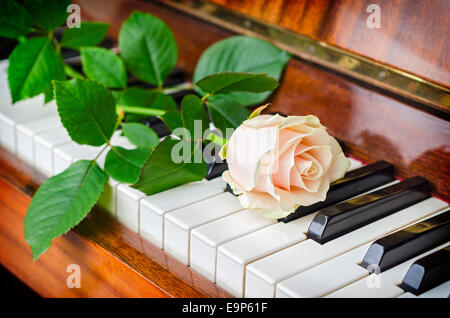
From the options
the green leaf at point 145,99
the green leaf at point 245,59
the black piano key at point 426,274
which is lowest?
the black piano key at point 426,274

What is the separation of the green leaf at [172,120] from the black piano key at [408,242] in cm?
40

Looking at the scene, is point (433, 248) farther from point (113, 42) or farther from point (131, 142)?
point (113, 42)

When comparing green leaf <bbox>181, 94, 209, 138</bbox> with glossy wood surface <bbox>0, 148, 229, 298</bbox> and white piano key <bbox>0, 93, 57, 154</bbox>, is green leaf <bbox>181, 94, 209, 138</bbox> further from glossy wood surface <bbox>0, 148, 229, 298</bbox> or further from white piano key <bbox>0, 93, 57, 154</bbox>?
white piano key <bbox>0, 93, 57, 154</bbox>

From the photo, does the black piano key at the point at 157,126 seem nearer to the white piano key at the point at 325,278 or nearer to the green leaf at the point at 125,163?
the green leaf at the point at 125,163

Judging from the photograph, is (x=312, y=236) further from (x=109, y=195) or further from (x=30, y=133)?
(x=30, y=133)

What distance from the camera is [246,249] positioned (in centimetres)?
96

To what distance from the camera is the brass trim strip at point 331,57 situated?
1.13 m

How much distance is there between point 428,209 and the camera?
1.10m

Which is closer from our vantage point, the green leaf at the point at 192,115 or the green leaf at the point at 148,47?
the green leaf at the point at 192,115

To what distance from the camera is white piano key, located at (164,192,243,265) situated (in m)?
1.02

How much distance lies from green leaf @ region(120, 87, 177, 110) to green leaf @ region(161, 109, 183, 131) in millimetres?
256

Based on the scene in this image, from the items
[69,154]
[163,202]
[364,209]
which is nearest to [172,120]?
[163,202]

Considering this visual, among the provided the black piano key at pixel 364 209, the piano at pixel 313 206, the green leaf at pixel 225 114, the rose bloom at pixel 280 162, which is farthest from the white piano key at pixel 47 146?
the black piano key at pixel 364 209
